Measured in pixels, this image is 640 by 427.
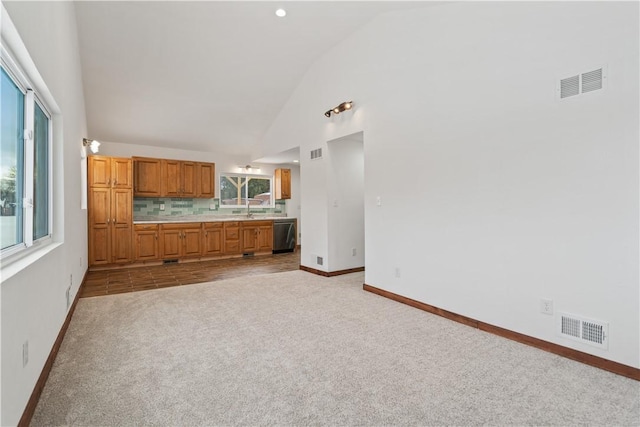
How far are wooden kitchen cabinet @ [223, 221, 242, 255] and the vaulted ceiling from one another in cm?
205

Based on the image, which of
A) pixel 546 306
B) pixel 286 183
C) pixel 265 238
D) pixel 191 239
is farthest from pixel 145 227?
pixel 546 306

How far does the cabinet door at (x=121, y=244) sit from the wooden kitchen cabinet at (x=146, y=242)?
12cm

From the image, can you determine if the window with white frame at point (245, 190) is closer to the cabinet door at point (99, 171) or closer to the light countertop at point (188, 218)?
the light countertop at point (188, 218)

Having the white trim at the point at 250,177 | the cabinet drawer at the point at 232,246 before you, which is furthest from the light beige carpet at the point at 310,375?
the white trim at the point at 250,177

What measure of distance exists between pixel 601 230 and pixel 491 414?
153 centimetres

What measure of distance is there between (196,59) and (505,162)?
14.6 feet

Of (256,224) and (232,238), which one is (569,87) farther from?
(232,238)

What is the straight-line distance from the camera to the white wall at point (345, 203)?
17.1 ft

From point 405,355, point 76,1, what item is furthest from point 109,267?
point 405,355

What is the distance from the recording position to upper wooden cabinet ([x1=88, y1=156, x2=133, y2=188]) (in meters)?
5.70

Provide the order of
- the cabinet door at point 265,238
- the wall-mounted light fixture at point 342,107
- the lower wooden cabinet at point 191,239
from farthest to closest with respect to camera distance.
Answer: the cabinet door at point 265,238 < the lower wooden cabinet at point 191,239 < the wall-mounted light fixture at point 342,107

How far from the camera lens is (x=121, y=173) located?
5.95 m

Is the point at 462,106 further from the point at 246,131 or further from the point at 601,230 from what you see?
the point at 246,131

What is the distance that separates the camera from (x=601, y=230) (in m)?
2.26
